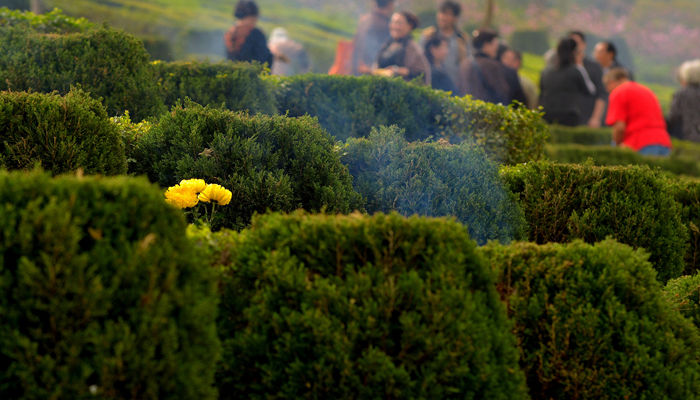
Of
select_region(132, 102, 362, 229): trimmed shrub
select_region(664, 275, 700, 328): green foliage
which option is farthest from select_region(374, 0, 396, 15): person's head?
select_region(664, 275, 700, 328): green foliage

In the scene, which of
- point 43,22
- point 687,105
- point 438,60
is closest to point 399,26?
point 438,60

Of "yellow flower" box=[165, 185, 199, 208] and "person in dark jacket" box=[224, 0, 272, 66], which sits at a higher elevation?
"person in dark jacket" box=[224, 0, 272, 66]

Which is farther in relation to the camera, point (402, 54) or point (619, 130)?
point (619, 130)

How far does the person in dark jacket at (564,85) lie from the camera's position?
15445 millimetres

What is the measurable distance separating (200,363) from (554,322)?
1864mm

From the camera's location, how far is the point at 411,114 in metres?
9.37

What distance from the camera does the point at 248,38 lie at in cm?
1200

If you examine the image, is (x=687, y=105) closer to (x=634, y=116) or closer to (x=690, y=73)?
(x=690, y=73)

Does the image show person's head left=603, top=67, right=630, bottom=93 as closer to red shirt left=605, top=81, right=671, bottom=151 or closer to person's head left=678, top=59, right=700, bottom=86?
red shirt left=605, top=81, right=671, bottom=151

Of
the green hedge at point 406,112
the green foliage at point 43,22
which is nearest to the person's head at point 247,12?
the green foliage at point 43,22

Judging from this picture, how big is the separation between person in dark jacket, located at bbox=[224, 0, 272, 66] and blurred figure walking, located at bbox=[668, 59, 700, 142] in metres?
11.1

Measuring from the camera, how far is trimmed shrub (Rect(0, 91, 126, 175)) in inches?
197

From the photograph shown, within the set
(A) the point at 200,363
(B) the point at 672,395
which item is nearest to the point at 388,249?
(A) the point at 200,363

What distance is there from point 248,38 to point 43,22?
3.49 meters
